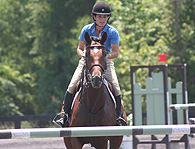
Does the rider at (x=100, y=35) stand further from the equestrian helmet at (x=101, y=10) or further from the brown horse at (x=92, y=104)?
the brown horse at (x=92, y=104)

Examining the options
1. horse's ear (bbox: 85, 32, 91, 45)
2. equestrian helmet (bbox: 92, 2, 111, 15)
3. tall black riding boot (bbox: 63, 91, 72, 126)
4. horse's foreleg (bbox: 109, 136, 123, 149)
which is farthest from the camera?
horse's foreleg (bbox: 109, 136, 123, 149)

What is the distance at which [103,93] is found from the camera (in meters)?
6.78

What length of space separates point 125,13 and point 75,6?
54.0ft

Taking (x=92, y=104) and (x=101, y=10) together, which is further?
(x=101, y=10)

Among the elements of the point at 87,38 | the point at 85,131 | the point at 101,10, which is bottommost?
the point at 85,131

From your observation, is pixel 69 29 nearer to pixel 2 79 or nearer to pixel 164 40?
pixel 2 79

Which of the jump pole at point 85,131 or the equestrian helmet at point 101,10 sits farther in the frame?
the equestrian helmet at point 101,10

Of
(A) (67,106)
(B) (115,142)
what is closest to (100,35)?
(A) (67,106)

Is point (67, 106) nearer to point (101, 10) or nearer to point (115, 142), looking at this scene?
point (115, 142)

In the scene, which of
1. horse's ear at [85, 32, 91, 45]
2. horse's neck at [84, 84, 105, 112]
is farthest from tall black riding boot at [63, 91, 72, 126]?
horse's ear at [85, 32, 91, 45]

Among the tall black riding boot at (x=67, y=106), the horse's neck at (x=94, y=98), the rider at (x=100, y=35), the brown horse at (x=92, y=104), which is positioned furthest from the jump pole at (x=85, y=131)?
the tall black riding boot at (x=67, y=106)

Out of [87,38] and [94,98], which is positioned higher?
[87,38]

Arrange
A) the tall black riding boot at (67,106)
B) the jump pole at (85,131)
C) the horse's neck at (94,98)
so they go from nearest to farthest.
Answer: the jump pole at (85,131)
the horse's neck at (94,98)
the tall black riding boot at (67,106)

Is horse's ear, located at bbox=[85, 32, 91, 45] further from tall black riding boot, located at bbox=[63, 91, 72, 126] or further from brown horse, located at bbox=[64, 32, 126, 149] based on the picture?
tall black riding boot, located at bbox=[63, 91, 72, 126]
